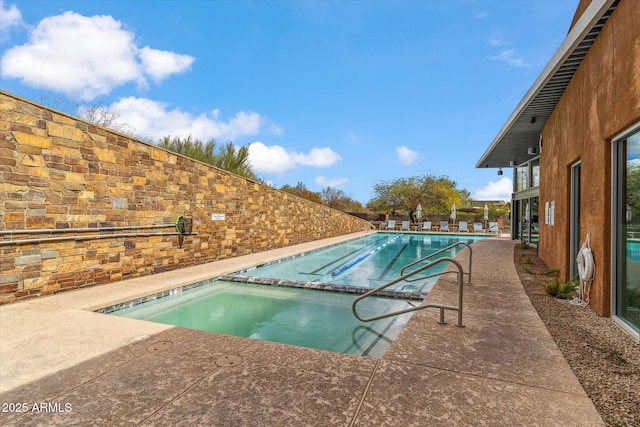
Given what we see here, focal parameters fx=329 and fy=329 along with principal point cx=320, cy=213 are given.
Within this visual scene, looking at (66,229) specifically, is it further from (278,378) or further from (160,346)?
(278,378)

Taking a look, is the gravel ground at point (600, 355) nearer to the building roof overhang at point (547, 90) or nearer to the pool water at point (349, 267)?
the pool water at point (349, 267)

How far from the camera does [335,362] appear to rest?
2.64 m

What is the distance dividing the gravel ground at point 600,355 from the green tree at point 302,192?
22862 millimetres

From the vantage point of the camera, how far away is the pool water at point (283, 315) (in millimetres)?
4156

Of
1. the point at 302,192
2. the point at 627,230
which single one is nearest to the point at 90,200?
the point at 627,230

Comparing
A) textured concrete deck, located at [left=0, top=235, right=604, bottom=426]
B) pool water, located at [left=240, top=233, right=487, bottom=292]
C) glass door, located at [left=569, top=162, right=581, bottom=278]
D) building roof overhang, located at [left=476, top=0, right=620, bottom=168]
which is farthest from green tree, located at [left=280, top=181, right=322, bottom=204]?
textured concrete deck, located at [left=0, top=235, right=604, bottom=426]

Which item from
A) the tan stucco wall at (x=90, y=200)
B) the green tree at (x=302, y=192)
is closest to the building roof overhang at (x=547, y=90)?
the tan stucco wall at (x=90, y=200)

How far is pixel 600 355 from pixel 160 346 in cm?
384

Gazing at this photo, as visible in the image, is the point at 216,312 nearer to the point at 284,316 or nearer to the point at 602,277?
the point at 284,316

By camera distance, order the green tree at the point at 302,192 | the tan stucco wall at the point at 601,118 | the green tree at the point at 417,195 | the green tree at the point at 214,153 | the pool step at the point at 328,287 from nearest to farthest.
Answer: the tan stucco wall at the point at 601,118 < the pool step at the point at 328,287 < the green tree at the point at 214,153 < the green tree at the point at 302,192 < the green tree at the point at 417,195

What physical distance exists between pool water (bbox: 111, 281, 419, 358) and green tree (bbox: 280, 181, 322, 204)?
20.6 m

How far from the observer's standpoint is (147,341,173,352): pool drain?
2918mm

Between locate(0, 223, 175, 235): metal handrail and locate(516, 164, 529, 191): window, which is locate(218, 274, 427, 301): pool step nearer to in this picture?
locate(0, 223, 175, 235): metal handrail

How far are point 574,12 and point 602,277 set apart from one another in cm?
555
